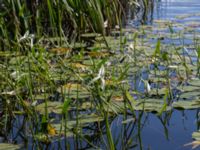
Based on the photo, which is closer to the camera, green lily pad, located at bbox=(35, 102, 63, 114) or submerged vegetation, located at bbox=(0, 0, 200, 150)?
submerged vegetation, located at bbox=(0, 0, 200, 150)

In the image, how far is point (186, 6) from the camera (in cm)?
697

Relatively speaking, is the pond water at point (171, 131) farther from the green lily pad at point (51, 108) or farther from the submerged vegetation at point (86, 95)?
the green lily pad at point (51, 108)

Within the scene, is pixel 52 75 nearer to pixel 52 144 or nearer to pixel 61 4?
pixel 52 144

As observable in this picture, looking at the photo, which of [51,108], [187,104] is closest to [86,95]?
[51,108]

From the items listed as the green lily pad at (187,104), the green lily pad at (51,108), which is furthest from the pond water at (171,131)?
the green lily pad at (51,108)

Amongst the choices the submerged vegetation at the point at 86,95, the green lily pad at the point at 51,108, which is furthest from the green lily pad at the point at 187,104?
the green lily pad at the point at 51,108

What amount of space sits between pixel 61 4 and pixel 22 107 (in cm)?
165

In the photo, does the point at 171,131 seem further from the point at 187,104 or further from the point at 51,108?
the point at 51,108

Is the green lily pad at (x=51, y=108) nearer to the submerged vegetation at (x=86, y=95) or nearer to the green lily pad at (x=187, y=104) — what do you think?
the submerged vegetation at (x=86, y=95)

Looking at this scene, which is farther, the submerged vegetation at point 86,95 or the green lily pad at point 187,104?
the green lily pad at point 187,104

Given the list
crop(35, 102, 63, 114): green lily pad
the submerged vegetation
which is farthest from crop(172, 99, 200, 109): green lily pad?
crop(35, 102, 63, 114): green lily pad

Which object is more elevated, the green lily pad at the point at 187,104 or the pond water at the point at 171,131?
the green lily pad at the point at 187,104

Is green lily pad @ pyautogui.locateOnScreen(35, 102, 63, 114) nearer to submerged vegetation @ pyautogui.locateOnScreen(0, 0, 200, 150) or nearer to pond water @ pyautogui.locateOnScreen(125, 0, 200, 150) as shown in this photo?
submerged vegetation @ pyautogui.locateOnScreen(0, 0, 200, 150)

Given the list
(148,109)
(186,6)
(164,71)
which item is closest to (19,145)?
(148,109)
